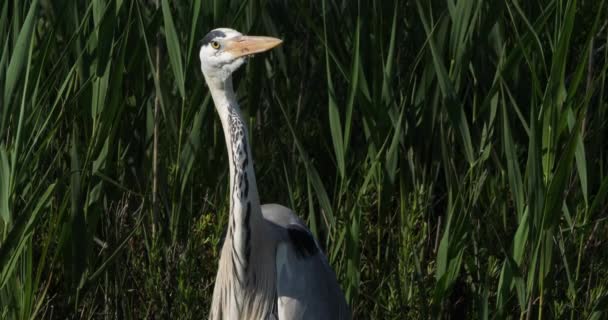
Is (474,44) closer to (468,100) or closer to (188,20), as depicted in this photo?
(468,100)

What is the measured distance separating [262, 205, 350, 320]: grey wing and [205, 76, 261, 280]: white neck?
6.0 inches

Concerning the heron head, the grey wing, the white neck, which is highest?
the heron head

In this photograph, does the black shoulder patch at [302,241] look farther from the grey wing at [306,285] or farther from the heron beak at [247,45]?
the heron beak at [247,45]

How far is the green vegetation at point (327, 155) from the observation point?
98.1 inches

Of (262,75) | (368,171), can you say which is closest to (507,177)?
(368,171)

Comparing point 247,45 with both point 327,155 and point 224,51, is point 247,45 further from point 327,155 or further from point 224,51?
point 327,155

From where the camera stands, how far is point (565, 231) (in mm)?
2742

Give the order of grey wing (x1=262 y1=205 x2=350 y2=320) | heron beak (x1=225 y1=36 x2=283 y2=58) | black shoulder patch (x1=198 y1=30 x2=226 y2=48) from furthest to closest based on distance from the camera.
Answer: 1. grey wing (x1=262 y1=205 x2=350 y2=320)
2. black shoulder patch (x1=198 y1=30 x2=226 y2=48)
3. heron beak (x1=225 y1=36 x2=283 y2=58)

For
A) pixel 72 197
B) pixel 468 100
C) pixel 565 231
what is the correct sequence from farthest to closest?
pixel 468 100
pixel 565 231
pixel 72 197

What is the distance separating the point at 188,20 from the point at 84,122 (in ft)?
1.21

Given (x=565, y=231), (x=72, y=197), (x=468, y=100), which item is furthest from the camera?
(x=468, y=100)

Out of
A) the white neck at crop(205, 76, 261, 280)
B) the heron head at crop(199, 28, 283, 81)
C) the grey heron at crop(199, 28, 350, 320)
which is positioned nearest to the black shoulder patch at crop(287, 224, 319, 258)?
the grey heron at crop(199, 28, 350, 320)

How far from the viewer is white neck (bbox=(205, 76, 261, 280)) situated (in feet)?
8.04

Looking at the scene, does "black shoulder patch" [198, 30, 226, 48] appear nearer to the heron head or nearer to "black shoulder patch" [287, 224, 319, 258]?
the heron head
